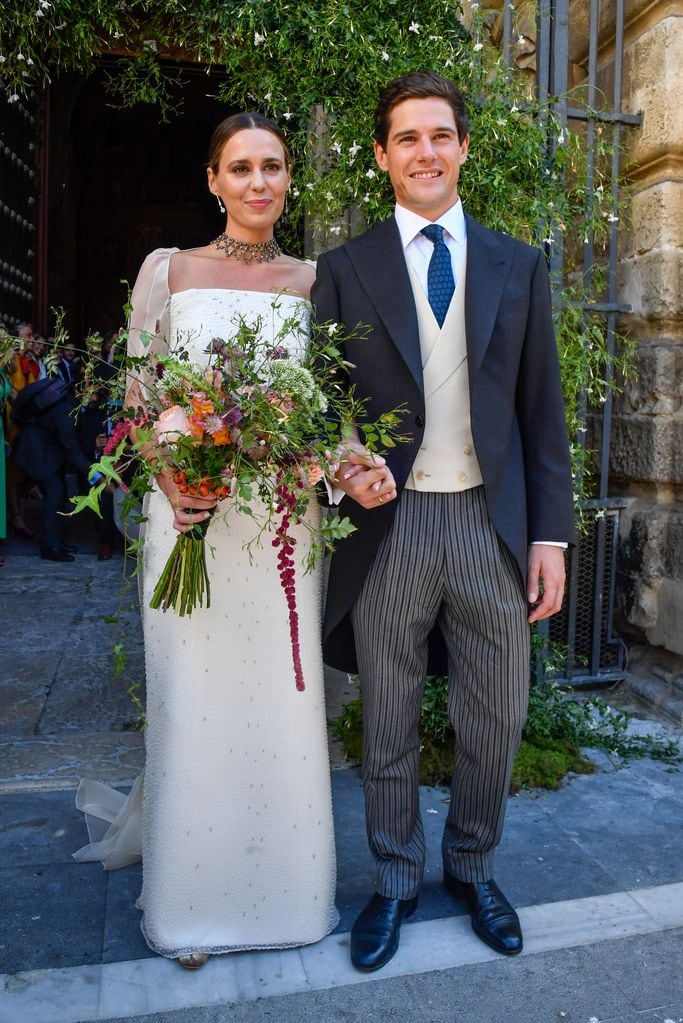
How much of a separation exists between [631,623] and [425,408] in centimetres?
234

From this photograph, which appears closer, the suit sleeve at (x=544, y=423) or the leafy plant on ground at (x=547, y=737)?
the suit sleeve at (x=544, y=423)

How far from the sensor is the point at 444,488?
2.37 m

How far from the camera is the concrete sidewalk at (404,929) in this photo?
2260 mm

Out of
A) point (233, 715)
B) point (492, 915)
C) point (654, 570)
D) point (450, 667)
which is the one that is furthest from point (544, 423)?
point (654, 570)

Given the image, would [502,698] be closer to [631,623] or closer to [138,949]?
[138,949]

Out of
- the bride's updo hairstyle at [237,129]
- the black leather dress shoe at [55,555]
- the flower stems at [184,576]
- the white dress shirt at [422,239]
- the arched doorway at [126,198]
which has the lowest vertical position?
the black leather dress shoe at [55,555]

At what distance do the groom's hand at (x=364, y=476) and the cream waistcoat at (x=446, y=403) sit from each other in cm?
23

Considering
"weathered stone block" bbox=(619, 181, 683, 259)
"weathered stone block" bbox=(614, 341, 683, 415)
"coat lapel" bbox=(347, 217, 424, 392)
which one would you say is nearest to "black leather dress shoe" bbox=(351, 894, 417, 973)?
"coat lapel" bbox=(347, 217, 424, 392)

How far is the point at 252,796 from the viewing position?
248 cm

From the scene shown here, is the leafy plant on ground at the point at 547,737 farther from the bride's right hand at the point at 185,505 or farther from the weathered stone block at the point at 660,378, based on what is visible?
the bride's right hand at the point at 185,505

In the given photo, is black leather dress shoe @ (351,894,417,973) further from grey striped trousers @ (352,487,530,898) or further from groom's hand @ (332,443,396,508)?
groom's hand @ (332,443,396,508)

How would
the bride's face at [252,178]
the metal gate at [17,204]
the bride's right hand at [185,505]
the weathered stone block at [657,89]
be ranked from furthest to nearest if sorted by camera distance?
the metal gate at [17,204]
the weathered stone block at [657,89]
the bride's face at [252,178]
the bride's right hand at [185,505]

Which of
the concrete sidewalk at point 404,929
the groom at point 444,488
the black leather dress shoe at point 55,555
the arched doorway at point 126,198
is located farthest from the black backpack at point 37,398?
the arched doorway at point 126,198

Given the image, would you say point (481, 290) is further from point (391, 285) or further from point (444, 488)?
point (444, 488)
